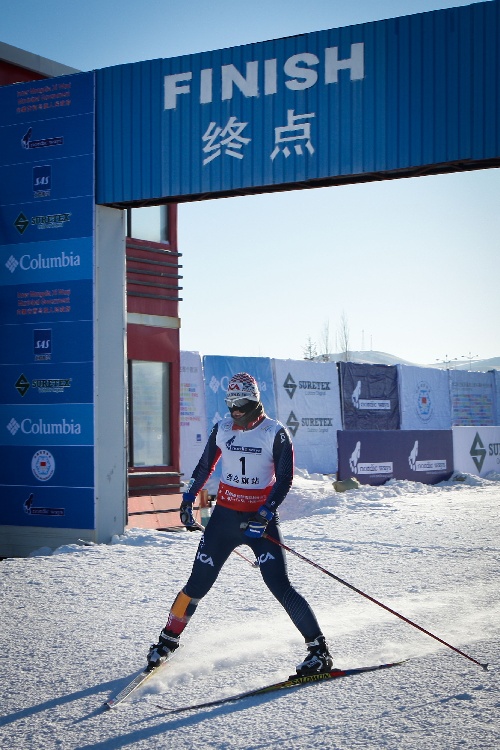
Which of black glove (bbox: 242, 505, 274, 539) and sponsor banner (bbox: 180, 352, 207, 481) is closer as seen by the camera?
black glove (bbox: 242, 505, 274, 539)

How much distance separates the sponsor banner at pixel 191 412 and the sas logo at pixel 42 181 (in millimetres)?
7061

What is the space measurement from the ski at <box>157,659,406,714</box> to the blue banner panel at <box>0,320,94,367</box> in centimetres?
794

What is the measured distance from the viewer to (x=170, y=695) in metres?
6.06

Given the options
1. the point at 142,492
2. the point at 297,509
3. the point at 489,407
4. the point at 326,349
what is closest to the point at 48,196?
the point at 142,492

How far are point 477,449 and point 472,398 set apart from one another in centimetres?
741

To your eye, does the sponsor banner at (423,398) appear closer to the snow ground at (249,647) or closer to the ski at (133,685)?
the snow ground at (249,647)

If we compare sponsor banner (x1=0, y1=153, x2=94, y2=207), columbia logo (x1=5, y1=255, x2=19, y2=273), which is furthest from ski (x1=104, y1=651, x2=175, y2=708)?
columbia logo (x1=5, y1=255, x2=19, y2=273)

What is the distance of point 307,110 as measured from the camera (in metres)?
12.3

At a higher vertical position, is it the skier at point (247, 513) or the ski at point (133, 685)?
the skier at point (247, 513)

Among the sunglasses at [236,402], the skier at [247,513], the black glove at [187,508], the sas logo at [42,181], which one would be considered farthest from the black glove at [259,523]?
the sas logo at [42,181]

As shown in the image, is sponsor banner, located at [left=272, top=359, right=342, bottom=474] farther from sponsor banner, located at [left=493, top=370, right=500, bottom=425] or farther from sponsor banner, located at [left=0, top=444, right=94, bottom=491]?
sponsor banner, located at [left=0, top=444, right=94, bottom=491]

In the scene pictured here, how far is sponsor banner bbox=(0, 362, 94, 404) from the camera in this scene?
13.5 m

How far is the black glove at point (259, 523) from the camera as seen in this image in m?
6.51

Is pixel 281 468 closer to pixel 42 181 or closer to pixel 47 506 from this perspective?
pixel 47 506
